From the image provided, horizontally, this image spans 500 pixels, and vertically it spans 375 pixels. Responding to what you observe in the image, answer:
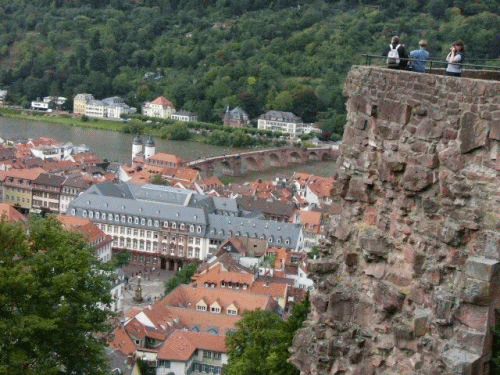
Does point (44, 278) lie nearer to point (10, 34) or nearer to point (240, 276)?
point (240, 276)

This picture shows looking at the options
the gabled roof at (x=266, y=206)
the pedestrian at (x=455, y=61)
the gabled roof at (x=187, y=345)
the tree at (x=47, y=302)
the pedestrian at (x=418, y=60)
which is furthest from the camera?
the gabled roof at (x=266, y=206)

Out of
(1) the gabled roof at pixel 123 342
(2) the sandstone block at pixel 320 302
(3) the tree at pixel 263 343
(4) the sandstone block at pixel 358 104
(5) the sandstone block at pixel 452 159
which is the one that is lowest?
(1) the gabled roof at pixel 123 342

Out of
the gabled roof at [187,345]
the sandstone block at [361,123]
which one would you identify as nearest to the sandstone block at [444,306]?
the sandstone block at [361,123]

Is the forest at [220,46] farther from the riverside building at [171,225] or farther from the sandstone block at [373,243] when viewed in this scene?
the sandstone block at [373,243]

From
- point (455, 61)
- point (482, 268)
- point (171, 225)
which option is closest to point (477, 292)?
point (482, 268)

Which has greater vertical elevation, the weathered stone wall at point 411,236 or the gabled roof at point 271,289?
the weathered stone wall at point 411,236

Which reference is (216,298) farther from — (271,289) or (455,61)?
(455,61)

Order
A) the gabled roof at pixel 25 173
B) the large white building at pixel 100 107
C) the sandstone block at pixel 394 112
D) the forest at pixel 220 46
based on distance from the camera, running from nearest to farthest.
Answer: the sandstone block at pixel 394 112 < the gabled roof at pixel 25 173 < the large white building at pixel 100 107 < the forest at pixel 220 46

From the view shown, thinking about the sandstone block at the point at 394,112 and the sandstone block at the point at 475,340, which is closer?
the sandstone block at the point at 475,340
